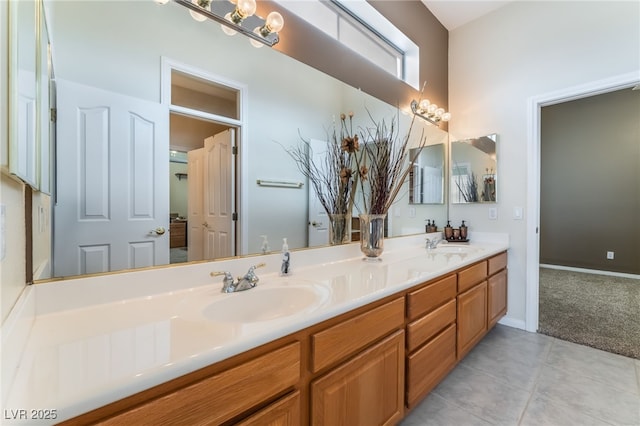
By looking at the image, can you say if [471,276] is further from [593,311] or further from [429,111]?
[593,311]

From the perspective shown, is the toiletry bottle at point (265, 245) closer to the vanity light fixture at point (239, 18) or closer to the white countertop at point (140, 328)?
the white countertop at point (140, 328)

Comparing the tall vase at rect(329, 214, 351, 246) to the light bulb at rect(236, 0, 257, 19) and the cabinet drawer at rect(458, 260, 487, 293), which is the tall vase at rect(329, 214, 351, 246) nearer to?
the cabinet drawer at rect(458, 260, 487, 293)

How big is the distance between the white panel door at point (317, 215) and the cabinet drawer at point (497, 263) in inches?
55.9

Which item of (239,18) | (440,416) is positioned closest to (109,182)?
(239,18)

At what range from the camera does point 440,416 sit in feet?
5.03

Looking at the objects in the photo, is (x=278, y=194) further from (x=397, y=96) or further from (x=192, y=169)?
(x=397, y=96)

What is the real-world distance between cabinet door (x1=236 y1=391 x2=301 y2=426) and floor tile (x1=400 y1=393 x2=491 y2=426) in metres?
0.94

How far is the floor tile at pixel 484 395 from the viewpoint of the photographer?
1.53m

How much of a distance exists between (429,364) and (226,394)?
1187mm

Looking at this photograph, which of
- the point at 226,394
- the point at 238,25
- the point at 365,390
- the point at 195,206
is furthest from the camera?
the point at 238,25

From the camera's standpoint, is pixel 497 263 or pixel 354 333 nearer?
pixel 354 333

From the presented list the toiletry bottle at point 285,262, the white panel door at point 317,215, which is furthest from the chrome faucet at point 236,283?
the white panel door at point 317,215

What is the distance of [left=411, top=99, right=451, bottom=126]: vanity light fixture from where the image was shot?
102 inches

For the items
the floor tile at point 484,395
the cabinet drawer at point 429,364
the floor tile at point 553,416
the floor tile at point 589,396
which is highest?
the cabinet drawer at point 429,364
